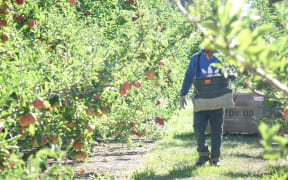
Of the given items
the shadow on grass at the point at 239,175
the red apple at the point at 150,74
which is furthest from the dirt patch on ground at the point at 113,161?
the red apple at the point at 150,74

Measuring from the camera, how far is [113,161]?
566cm

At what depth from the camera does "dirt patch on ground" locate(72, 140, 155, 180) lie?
4.93 metres

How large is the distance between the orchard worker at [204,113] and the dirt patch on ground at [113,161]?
38.5 inches

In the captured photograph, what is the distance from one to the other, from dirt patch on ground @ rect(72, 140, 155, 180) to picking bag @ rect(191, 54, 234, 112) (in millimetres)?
1278

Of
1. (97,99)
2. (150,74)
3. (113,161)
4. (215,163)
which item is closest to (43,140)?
(97,99)

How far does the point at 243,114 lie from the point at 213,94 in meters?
2.88

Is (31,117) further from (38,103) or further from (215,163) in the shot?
(215,163)

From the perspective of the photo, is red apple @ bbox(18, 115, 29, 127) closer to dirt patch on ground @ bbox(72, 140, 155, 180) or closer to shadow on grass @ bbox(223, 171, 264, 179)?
dirt patch on ground @ bbox(72, 140, 155, 180)

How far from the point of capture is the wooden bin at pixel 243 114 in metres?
7.11

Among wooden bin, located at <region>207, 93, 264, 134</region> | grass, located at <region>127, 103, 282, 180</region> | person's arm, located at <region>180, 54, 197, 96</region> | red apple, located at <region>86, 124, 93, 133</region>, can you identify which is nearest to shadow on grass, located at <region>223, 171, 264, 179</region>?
grass, located at <region>127, 103, 282, 180</region>

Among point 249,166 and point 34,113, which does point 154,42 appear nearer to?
point 34,113

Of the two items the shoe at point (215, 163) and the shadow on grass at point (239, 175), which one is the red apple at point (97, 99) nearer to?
the shadow on grass at point (239, 175)

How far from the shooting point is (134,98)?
5.30 metres

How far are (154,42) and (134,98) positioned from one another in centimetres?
268
